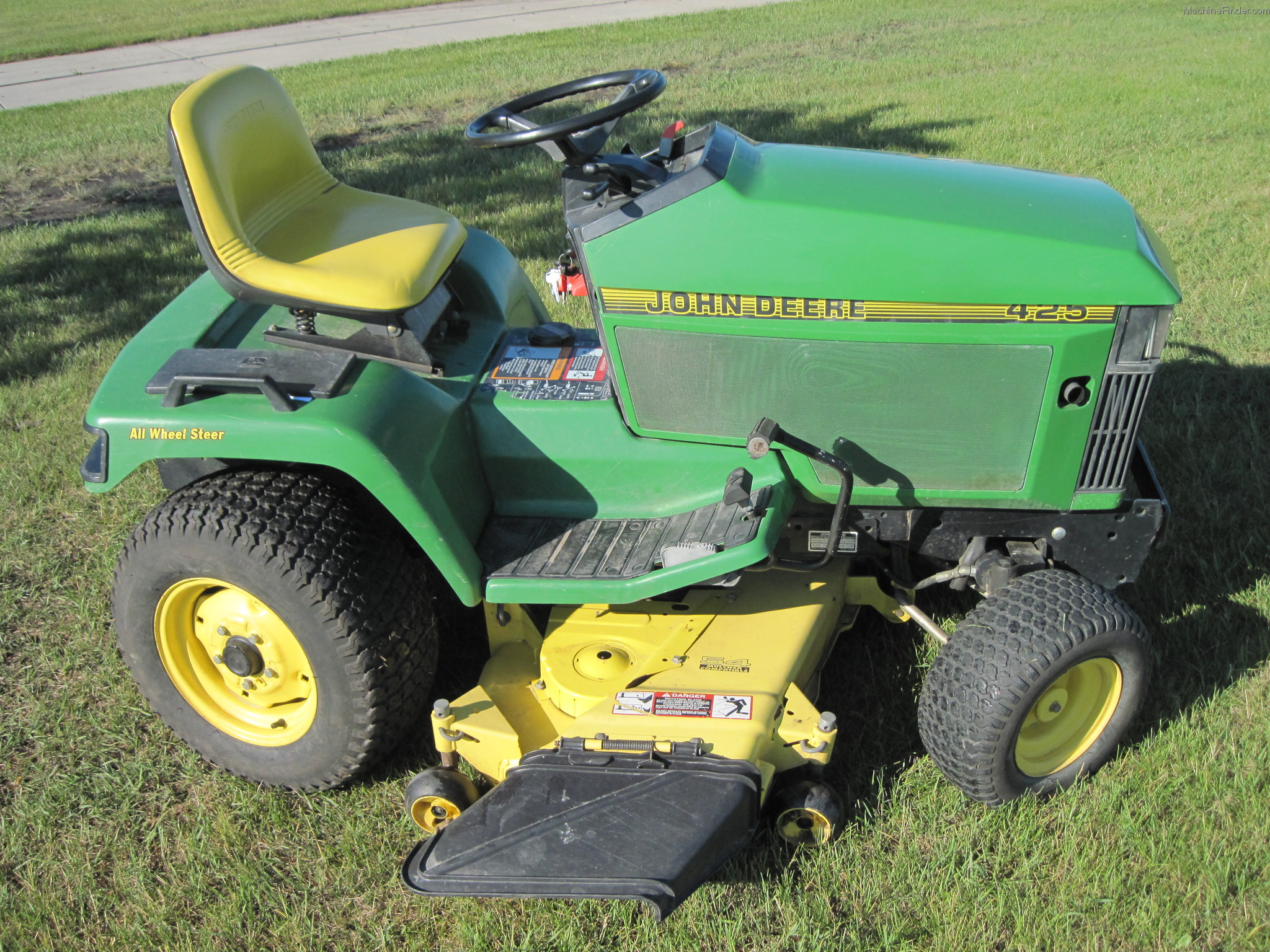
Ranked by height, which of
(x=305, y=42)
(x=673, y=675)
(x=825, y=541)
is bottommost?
(x=305, y=42)

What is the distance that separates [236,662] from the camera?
2562 mm

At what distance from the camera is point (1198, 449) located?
3.82 m

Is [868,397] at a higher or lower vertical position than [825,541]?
higher

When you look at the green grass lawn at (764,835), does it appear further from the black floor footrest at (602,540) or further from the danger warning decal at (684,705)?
the black floor footrest at (602,540)

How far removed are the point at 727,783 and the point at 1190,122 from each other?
7.18 meters

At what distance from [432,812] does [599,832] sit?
52 cm

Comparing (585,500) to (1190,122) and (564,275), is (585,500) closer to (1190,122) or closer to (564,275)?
(564,275)

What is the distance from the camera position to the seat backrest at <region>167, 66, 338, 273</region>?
2609 mm

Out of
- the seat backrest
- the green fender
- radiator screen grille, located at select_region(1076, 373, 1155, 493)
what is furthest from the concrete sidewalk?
radiator screen grille, located at select_region(1076, 373, 1155, 493)

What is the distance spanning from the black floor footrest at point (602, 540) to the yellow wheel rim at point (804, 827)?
2.06 feet

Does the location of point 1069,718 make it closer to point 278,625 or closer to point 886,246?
point 886,246

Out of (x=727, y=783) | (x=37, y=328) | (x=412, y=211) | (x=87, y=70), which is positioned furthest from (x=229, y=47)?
(x=727, y=783)

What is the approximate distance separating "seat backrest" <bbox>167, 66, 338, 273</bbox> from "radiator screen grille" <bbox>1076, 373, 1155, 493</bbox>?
2.05 m

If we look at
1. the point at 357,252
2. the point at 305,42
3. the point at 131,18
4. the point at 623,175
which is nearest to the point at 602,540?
the point at 623,175
